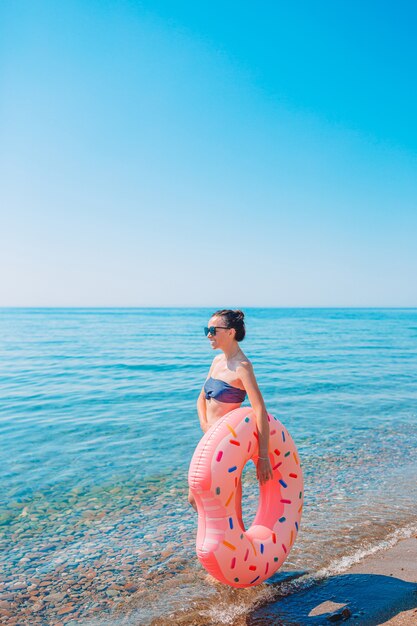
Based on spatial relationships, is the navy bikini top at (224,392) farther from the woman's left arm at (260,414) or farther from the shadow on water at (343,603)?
the shadow on water at (343,603)

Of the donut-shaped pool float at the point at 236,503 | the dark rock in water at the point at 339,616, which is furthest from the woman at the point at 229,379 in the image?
the dark rock in water at the point at 339,616

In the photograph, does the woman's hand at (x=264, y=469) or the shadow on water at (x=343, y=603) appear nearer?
the shadow on water at (x=343, y=603)

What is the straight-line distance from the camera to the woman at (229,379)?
377cm

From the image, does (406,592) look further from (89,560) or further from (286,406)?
(286,406)

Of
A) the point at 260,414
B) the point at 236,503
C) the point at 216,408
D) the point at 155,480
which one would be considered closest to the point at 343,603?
the point at 236,503

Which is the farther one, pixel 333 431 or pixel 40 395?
pixel 40 395

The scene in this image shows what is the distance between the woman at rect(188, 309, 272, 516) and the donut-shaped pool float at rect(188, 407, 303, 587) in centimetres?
11

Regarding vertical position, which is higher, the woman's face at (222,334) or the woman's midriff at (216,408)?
the woman's face at (222,334)

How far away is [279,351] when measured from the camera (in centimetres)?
2467

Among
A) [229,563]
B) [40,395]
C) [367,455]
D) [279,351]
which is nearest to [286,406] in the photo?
[367,455]

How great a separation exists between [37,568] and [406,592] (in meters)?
3.33

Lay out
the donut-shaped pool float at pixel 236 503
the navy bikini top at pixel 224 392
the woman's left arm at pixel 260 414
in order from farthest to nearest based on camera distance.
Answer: the navy bikini top at pixel 224 392, the woman's left arm at pixel 260 414, the donut-shaped pool float at pixel 236 503

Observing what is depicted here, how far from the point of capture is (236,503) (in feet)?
12.0

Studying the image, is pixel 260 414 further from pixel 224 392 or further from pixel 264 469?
pixel 264 469
